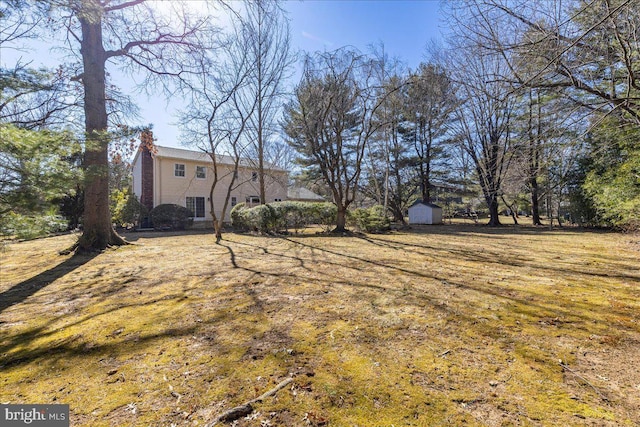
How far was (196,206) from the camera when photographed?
19.6 meters

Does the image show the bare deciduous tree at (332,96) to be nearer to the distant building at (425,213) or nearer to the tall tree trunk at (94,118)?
the tall tree trunk at (94,118)

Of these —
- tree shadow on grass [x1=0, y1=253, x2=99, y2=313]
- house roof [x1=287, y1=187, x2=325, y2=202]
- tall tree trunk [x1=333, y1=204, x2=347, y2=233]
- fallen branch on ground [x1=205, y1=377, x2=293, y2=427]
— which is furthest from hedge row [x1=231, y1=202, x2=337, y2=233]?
house roof [x1=287, y1=187, x2=325, y2=202]

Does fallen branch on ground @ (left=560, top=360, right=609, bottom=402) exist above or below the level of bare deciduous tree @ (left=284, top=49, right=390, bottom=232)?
below

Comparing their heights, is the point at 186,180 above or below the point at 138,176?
below

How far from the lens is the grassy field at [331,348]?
152 cm

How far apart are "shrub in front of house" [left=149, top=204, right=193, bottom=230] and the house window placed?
2.73 m

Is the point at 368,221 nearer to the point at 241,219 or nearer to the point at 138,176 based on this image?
the point at 241,219

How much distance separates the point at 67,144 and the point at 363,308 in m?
3.81

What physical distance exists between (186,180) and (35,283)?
52.1ft

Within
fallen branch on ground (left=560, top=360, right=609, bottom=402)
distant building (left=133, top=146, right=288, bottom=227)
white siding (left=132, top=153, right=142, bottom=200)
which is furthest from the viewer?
white siding (left=132, top=153, right=142, bottom=200)

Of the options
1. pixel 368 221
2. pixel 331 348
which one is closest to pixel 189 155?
pixel 368 221

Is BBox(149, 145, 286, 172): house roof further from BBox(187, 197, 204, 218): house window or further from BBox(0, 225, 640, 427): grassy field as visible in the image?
BBox(0, 225, 640, 427): grassy field

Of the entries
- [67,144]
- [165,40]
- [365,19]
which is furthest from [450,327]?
[165,40]

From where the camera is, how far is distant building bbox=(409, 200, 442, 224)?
21328 millimetres
